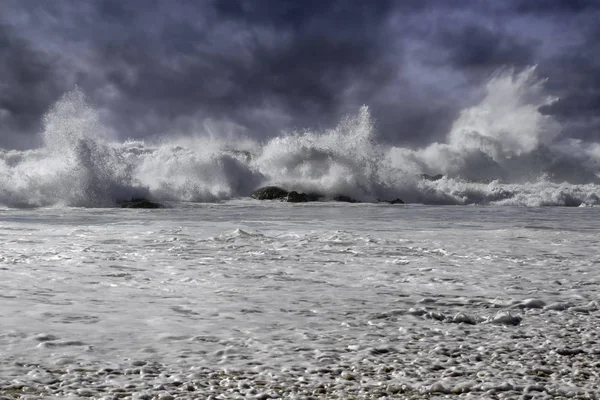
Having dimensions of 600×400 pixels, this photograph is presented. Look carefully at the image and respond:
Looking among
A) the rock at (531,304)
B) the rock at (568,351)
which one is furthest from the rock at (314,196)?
the rock at (568,351)

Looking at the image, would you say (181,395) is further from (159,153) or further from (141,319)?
(159,153)

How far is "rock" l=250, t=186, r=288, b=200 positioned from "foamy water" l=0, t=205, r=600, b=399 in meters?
16.9

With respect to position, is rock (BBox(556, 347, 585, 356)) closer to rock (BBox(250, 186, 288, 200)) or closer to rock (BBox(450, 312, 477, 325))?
rock (BBox(450, 312, 477, 325))

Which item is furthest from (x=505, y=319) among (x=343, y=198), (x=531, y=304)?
(x=343, y=198)

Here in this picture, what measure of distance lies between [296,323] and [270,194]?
66.3 ft

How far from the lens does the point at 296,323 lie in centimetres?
295

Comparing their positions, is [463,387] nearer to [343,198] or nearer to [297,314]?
[297,314]

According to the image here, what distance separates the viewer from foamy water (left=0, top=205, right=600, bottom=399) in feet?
6.73

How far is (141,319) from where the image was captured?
2971 millimetres

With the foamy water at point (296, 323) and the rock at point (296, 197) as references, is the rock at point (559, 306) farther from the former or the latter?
the rock at point (296, 197)

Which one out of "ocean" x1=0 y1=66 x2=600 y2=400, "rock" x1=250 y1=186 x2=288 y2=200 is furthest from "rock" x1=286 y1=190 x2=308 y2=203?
"ocean" x1=0 y1=66 x2=600 y2=400

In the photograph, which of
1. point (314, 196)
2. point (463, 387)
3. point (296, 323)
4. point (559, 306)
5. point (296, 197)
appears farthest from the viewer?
point (314, 196)

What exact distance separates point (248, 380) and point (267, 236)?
216 inches

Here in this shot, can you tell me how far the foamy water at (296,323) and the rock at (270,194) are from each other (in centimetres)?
1694
